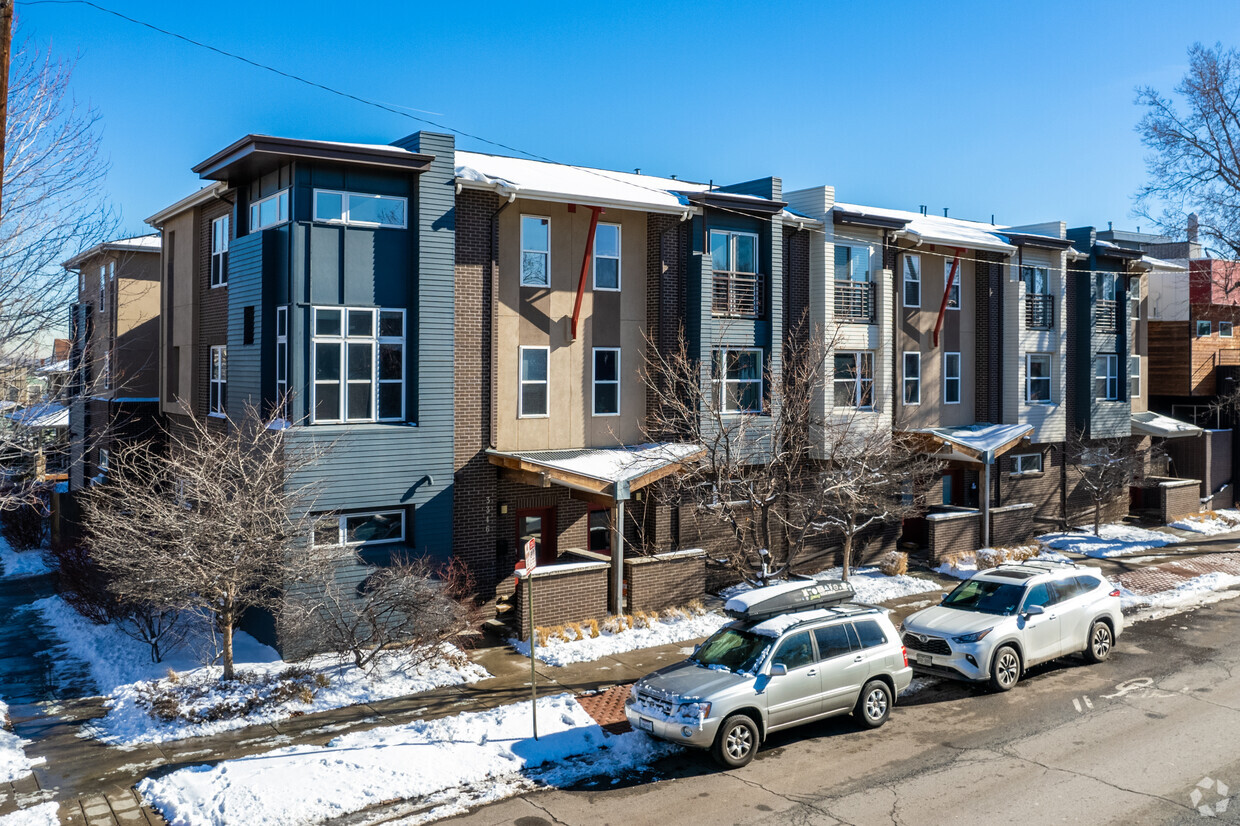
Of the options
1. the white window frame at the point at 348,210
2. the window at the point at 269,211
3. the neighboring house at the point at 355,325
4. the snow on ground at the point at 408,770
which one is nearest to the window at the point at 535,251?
the neighboring house at the point at 355,325

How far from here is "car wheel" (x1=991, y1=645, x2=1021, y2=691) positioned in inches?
587

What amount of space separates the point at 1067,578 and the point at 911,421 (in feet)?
38.3

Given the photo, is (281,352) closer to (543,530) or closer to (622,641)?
(543,530)

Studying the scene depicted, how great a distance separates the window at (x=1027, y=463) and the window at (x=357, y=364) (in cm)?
2123

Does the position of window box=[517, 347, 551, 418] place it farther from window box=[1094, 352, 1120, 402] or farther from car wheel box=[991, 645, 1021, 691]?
window box=[1094, 352, 1120, 402]

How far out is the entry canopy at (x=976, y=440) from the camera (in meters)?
25.5

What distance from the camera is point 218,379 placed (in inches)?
859

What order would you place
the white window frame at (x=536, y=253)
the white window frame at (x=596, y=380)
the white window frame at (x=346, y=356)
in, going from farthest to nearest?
1. the white window frame at (x=596, y=380)
2. the white window frame at (x=536, y=253)
3. the white window frame at (x=346, y=356)

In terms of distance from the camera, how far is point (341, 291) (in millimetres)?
17859

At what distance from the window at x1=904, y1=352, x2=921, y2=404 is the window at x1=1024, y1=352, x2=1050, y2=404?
15.5ft

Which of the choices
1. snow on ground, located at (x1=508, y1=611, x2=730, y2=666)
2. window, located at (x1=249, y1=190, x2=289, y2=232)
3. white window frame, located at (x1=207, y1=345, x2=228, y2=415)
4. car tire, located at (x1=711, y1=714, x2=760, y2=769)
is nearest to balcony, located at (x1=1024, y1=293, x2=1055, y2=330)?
snow on ground, located at (x1=508, y1=611, x2=730, y2=666)

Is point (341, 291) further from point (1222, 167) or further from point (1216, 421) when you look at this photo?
point (1216, 421)

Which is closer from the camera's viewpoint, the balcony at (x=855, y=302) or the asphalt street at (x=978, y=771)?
the asphalt street at (x=978, y=771)

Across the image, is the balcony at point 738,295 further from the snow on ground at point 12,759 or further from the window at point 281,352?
the snow on ground at point 12,759
